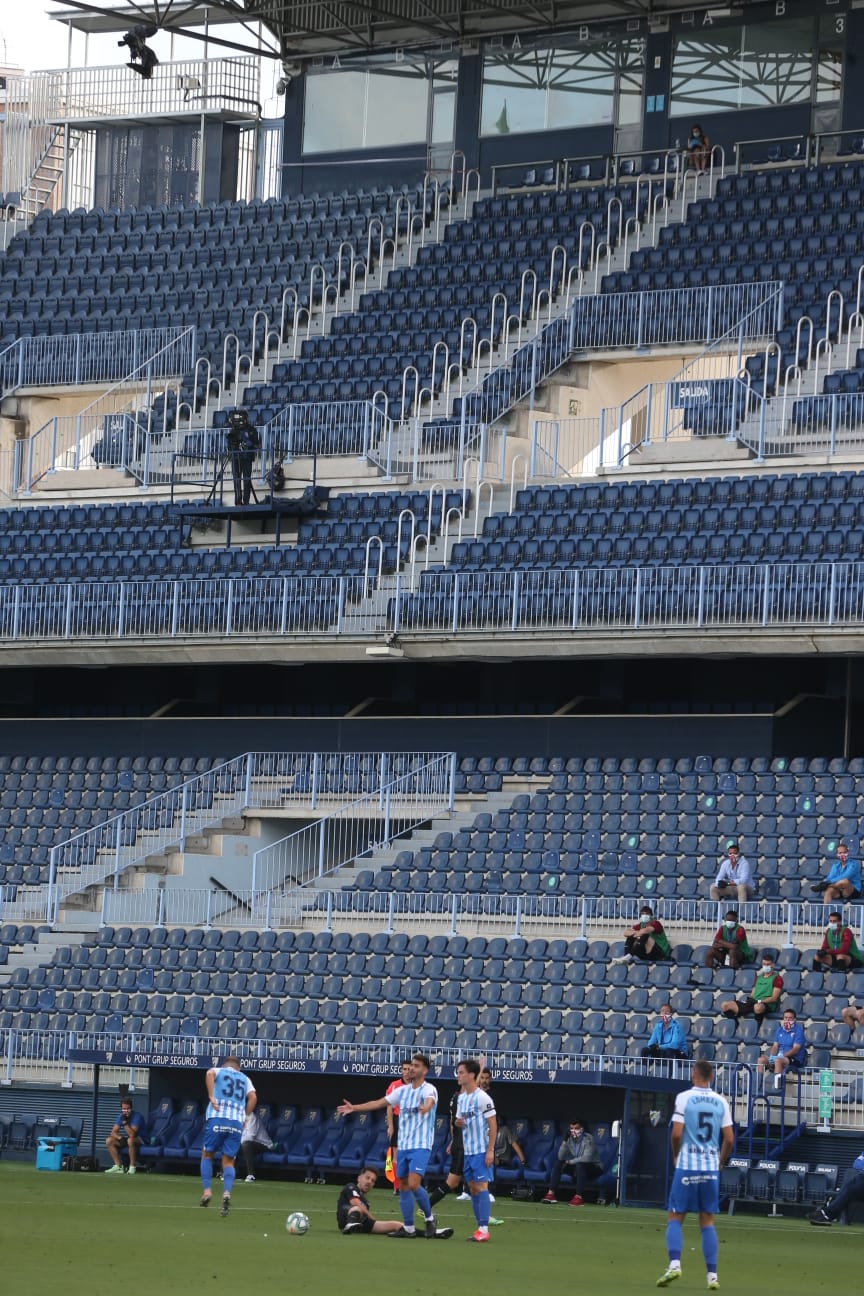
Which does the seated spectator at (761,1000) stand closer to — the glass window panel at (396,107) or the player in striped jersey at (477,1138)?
the player in striped jersey at (477,1138)

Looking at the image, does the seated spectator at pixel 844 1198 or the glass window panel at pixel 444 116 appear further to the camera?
the glass window panel at pixel 444 116

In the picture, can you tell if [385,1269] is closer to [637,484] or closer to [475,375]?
[637,484]

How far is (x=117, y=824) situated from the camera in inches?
1297

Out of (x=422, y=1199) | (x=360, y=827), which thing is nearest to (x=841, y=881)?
(x=360, y=827)

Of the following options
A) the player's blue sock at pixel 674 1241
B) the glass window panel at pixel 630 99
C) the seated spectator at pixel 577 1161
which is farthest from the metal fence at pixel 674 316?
the player's blue sock at pixel 674 1241

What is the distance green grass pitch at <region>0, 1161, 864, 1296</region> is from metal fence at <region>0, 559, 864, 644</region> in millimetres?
8703

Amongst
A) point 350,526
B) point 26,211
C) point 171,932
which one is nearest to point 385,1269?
point 171,932

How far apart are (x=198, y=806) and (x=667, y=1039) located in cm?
1088

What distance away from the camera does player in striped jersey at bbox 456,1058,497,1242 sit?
18.7m

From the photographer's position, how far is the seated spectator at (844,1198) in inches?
835

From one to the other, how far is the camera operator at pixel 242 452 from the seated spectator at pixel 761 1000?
13590 mm

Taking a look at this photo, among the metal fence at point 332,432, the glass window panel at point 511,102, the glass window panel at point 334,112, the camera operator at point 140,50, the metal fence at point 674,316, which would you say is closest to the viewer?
the metal fence at point 674,316

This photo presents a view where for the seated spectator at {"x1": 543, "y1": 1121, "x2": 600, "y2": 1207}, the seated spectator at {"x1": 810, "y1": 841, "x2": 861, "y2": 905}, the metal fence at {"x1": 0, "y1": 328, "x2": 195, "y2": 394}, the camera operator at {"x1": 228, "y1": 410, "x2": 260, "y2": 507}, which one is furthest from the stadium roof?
the seated spectator at {"x1": 543, "y1": 1121, "x2": 600, "y2": 1207}

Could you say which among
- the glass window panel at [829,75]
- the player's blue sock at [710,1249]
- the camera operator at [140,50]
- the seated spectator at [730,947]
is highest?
the camera operator at [140,50]
